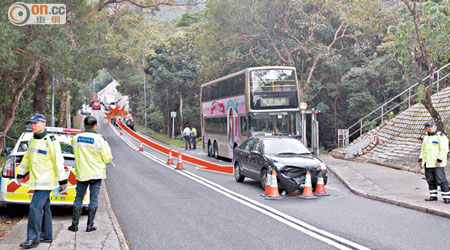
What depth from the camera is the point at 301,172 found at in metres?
12.5

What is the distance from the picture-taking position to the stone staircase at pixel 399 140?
18.8 meters

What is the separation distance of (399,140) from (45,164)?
17772 millimetres

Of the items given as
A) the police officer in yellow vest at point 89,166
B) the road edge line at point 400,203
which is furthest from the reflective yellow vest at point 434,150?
the police officer in yellow vest at point 89,166

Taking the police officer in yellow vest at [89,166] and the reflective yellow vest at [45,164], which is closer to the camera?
the reflective yellow vest at [45,164]

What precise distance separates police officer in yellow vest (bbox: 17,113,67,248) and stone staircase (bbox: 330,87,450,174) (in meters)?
13.4

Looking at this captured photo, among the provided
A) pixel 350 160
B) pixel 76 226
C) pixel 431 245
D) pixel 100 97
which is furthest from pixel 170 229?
pixel 100 97

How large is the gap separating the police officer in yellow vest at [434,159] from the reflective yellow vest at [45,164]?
7844 mm

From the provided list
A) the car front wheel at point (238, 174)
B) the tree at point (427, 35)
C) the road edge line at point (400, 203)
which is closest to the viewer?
the road edge line at point (400, 203)

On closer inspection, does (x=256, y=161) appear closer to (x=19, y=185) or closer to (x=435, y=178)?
(x=435, y=178)

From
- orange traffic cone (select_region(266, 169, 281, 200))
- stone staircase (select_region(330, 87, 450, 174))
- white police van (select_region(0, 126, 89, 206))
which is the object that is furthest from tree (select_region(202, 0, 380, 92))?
white police van (select_region(0, 126, 89, 206))

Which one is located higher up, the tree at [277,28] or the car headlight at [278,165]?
the tree at [277,28]

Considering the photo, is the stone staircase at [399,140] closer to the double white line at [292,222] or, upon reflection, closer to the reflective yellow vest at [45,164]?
the double white line at [292,222]

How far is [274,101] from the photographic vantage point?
2078cm

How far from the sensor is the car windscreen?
1384cm
